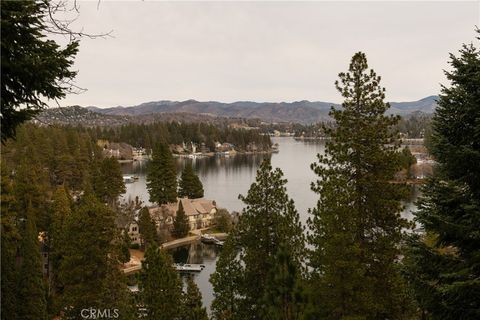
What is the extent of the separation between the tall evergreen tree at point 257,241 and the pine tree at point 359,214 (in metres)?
1.41

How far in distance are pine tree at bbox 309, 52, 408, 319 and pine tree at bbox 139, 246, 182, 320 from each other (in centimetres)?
426

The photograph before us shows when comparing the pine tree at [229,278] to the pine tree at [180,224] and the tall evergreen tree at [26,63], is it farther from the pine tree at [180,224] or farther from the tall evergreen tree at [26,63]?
the pine tree at [180,224]

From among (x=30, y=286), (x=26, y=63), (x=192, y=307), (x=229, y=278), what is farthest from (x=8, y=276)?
(x=26, y=63)

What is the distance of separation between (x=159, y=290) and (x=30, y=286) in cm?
703

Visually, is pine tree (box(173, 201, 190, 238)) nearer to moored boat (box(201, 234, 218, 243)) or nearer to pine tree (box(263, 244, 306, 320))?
moored boat (box(201, 234, 218, 243))

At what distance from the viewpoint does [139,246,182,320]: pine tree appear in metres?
11.9

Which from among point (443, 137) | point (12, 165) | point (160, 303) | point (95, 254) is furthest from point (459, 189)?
point (12, 165)

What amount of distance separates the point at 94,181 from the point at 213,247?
13.3m

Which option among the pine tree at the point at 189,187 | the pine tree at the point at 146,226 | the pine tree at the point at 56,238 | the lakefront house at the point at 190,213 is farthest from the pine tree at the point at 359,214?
the pine tree at the point at 189,187

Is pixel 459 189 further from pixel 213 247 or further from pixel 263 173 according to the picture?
pixel 213 247

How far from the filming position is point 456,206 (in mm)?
6332

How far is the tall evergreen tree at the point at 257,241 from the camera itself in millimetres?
11539

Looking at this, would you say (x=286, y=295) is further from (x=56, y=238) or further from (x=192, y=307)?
(x=56, y=238)

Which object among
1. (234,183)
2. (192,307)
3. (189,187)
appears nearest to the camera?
(192,307)
